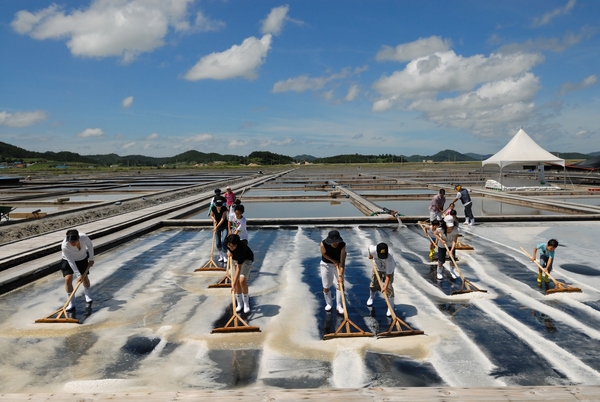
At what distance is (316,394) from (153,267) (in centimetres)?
773

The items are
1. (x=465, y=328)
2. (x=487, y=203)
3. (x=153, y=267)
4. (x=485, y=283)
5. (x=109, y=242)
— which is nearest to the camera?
(x=465, y=328)

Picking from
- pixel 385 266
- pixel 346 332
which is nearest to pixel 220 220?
pixel 385 266

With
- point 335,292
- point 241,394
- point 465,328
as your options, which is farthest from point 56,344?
point 465,328

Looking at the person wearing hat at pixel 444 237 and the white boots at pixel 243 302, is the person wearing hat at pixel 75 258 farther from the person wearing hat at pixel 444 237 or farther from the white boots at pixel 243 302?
the person wearing hat at pixel 444 237

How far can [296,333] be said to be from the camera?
678 cm

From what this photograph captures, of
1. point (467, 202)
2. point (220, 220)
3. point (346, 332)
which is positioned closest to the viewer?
point (346, 332)

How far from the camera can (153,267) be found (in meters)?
11.2

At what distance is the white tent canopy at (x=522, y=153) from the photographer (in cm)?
3356

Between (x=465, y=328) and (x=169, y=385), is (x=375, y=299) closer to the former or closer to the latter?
(x=465, y=328)

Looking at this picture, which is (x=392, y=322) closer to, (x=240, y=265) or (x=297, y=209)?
(x=240, y=265)

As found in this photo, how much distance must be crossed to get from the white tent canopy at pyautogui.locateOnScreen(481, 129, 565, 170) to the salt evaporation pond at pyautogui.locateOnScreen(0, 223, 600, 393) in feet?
81.7

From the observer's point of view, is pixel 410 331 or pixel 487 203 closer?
pixel 410 331

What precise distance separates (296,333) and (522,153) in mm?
33160

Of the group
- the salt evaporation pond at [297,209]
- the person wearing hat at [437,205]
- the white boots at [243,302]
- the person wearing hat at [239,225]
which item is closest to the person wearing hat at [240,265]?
the white boots at [243,302]
